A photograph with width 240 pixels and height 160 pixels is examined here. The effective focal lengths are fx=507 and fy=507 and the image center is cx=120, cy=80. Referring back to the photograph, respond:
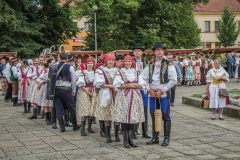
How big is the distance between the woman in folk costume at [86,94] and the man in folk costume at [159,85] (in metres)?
1.81

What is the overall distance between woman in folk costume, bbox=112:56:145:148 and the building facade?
60.4 metres

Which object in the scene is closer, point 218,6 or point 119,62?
point 119,62

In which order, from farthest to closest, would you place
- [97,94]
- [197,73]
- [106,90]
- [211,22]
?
[211,22]
[197,73]
[97,94]
[106,90]

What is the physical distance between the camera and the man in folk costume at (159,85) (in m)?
9.72

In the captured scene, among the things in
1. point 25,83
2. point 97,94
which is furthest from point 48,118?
point 25,83

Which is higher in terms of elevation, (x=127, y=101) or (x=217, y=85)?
(x=217, y=85)

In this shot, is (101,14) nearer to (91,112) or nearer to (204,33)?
(91,112)

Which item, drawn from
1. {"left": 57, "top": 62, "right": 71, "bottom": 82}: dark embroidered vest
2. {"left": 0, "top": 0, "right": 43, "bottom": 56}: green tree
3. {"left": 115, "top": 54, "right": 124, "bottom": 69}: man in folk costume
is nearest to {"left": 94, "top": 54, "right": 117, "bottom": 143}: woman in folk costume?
{"left": 115, "top": 54, "right": 124, "bottom": 69}: man in folk costume

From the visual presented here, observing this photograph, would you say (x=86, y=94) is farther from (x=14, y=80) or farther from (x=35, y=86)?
(x=14, y=80)

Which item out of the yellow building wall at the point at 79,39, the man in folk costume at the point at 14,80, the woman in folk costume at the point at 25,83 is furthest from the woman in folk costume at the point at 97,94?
the yellow building wall at the point at 79,39

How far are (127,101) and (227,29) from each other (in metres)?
55.2

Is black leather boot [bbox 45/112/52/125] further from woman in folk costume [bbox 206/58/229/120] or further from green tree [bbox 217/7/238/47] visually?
green tree [bbox 217/7/238/47]

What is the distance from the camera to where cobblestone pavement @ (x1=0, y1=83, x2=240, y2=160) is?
888cm

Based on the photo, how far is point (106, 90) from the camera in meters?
10.2
